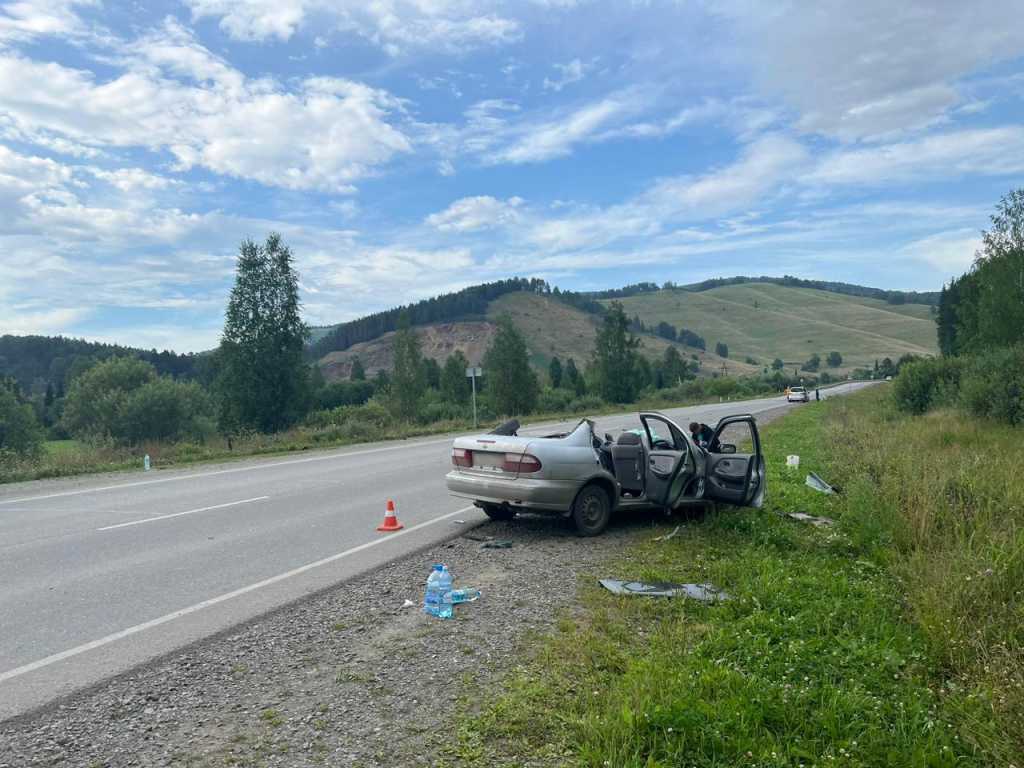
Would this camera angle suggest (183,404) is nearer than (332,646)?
No

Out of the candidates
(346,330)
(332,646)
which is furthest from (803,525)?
(346,330)

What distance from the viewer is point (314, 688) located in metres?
4.12

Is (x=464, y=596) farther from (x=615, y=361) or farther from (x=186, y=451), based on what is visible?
(x=615, y=361)

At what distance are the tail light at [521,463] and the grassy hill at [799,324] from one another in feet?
485

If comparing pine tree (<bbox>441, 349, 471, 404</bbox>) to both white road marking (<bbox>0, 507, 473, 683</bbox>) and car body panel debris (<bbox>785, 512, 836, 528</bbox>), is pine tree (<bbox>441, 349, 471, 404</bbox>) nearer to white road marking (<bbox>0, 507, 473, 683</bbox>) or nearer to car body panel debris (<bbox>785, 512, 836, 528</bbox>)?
car body panel debris (<bbox>785, 512, 836, 528</bbox>)

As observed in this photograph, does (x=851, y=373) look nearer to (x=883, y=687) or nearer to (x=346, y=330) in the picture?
(x=346, y=330)

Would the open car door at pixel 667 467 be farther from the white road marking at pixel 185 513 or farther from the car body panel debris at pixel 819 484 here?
the white road marking at pixel 185 513

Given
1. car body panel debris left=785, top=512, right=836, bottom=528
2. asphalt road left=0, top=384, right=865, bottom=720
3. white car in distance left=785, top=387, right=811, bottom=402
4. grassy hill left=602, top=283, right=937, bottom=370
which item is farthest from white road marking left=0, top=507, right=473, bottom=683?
grassy hill left=602, top=283, right=937, bottom=370

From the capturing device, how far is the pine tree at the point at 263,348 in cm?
3572

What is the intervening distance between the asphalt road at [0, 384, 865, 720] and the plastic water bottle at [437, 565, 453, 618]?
1384 millimetres

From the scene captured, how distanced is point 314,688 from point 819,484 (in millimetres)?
9693

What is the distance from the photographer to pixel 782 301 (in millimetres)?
196500

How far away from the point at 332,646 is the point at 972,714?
12.3 feet

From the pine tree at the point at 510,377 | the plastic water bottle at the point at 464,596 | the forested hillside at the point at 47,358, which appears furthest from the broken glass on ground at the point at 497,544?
the forested hillside at the point at 47,358
